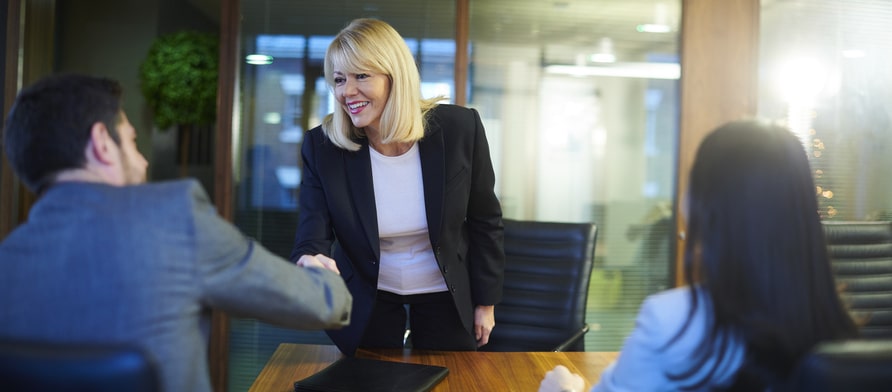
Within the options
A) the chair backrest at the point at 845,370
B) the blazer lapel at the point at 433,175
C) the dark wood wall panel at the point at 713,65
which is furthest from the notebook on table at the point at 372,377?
the dark wood wall panel at the point at 713,65

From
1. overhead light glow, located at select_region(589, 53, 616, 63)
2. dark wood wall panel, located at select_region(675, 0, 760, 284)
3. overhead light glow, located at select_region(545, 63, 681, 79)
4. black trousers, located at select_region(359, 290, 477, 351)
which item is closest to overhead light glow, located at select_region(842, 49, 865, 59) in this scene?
dark wood wall panel, located at select_region(675, 0, 760, 284)

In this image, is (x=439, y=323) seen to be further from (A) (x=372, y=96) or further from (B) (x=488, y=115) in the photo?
(B) (x=488, y=115)

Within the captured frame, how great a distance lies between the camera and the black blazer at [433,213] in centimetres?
200

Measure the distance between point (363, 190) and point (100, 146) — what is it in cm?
98

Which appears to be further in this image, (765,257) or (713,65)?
(713,65)

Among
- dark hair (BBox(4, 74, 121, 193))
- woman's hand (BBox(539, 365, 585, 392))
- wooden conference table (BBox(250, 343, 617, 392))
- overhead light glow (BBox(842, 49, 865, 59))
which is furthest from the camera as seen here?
overhead light glow (BBox(842, 49, 865, 59))

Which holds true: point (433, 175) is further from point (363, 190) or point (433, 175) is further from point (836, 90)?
point (836, 90)

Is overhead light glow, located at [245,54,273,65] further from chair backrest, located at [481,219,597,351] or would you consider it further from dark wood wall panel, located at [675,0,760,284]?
dark wood wall panel, located at [675,0,760,284]

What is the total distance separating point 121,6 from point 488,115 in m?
3.99

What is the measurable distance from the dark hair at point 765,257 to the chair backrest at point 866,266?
165 cm

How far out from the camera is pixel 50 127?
1058mm

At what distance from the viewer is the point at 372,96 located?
2.00 metres

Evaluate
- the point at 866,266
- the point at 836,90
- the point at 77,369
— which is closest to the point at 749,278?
the point at 77,369

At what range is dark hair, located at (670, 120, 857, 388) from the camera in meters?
0.99
